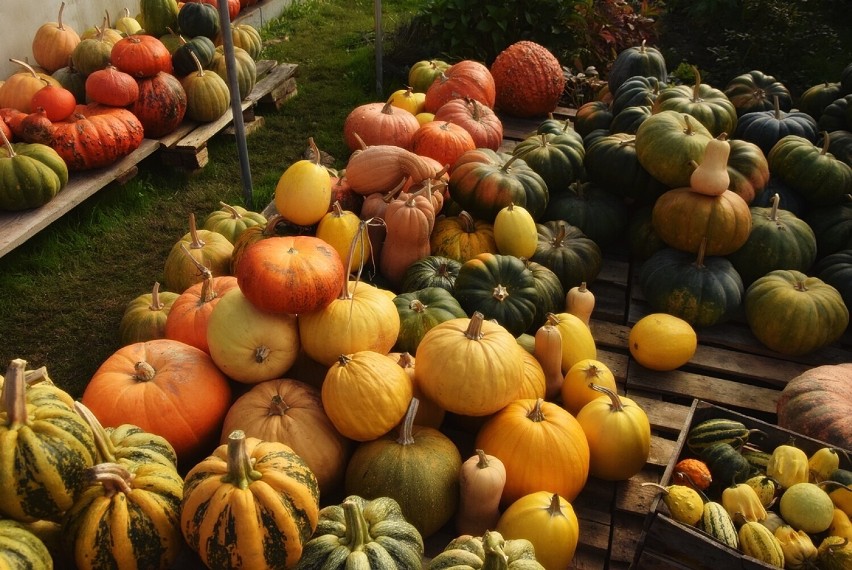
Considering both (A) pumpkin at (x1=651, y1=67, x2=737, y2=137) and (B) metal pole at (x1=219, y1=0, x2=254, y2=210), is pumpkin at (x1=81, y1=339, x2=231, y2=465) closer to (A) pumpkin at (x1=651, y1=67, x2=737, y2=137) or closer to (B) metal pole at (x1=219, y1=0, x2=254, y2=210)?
Result: (B) metal pole at (x1=219, y1=0, x2=254, y2=210)

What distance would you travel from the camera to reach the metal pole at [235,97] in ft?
14.0

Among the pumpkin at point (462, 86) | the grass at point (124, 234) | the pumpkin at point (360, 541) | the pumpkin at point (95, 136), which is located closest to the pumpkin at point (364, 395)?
the pumpkin at point (360, 541)

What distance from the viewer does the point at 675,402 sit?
349cm

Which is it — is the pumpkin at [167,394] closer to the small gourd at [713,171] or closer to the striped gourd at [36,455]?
the striped gourd at [36,455]

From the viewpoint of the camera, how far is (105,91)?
4.92 metres

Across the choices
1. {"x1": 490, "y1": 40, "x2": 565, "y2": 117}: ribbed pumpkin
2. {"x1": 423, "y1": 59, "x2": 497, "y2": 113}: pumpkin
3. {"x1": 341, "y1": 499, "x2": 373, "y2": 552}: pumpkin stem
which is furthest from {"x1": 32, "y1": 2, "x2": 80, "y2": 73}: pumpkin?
{"x1": 341, "y1": 499, "x2": 373, "y2": 552}: pumpkin stem

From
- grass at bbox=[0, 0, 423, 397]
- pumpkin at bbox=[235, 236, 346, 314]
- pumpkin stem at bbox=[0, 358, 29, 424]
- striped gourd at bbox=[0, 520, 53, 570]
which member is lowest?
grass at bbox=[0, 0, 423, 397]

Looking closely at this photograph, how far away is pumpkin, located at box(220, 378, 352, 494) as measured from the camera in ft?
7.82

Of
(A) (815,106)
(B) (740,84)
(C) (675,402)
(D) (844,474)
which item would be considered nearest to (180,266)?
(C) (675,402)

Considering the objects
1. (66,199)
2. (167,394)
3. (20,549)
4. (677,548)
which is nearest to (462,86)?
(66,199)

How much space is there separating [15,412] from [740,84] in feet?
15.8

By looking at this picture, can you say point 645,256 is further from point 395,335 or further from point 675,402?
point 395,335

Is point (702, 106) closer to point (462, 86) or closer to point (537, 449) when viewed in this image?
point (462, 86)

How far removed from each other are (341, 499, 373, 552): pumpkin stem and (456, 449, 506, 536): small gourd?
19.0 inches
